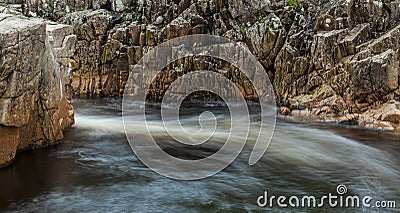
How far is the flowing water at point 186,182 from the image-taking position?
5.89 meters

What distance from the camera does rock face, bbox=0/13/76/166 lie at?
6844mm

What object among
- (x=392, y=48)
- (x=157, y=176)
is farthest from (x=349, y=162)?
(x=392, y=48)

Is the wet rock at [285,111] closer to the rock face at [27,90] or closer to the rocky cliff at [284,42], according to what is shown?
the rocky cliff at [284,42]
